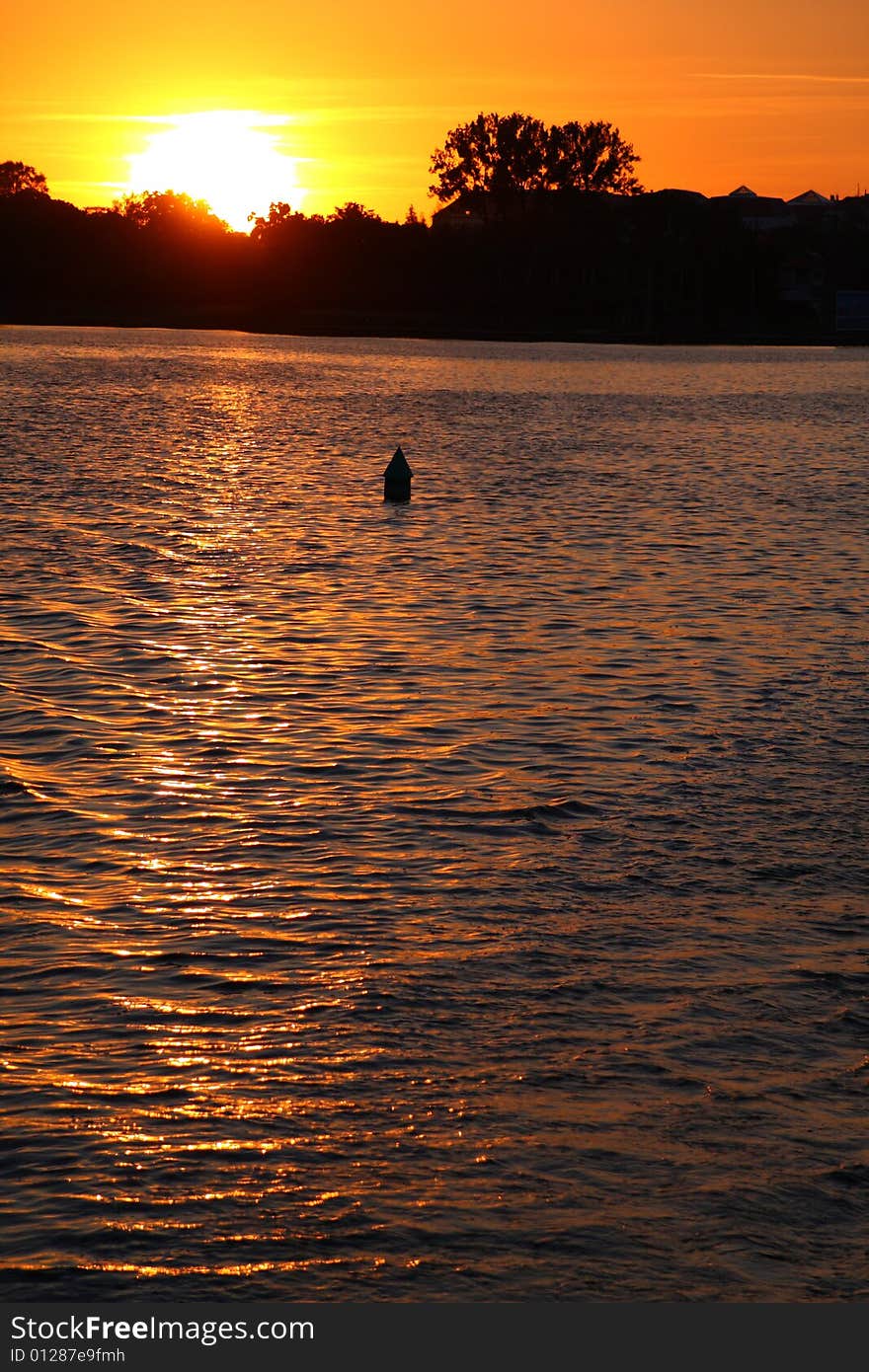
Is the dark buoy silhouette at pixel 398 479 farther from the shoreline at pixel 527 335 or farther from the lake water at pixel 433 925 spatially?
the shoreline at pixel 527 335

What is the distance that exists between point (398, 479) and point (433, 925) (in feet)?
75.5

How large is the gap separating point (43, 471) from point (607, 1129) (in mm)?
31461

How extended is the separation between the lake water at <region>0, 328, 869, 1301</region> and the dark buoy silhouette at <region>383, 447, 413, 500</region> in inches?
273

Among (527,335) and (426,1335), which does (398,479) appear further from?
(527,335)

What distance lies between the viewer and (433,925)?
977 cm

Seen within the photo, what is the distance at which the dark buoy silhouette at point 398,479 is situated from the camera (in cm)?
3212

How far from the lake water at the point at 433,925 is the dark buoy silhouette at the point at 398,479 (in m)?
6.94

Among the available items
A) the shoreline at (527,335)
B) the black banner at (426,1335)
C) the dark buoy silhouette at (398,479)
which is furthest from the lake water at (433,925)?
the shoreline at (527,335)

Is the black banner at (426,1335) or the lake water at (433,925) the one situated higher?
the lake water at (433,925)

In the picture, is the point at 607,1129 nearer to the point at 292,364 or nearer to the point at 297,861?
the point at 297,861

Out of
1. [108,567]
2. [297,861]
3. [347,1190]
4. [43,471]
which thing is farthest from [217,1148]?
[43,471]

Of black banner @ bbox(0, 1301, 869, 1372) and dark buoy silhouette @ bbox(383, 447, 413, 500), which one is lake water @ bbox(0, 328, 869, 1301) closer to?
black banner @ bbox(0, 1301, 869, 1372)

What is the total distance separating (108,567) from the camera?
23.4 metres

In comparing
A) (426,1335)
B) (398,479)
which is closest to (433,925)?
(426,1335)
